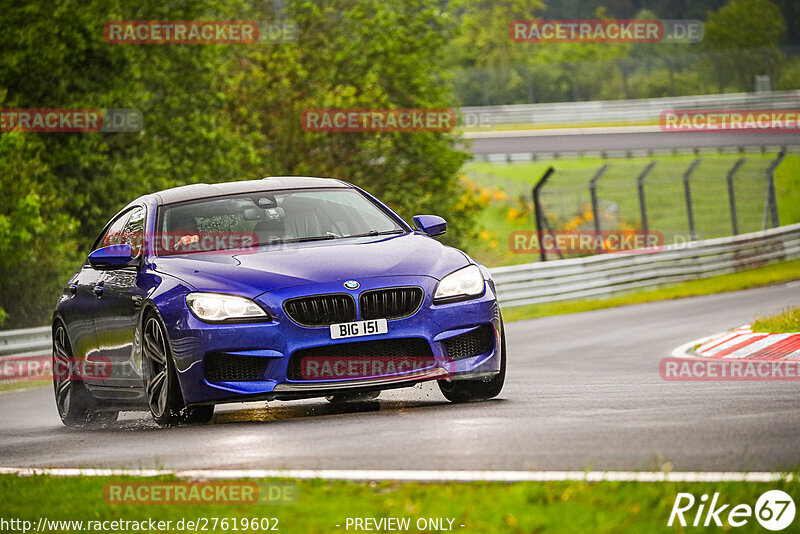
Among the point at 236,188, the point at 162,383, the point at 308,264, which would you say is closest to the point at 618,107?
the point at 236,188

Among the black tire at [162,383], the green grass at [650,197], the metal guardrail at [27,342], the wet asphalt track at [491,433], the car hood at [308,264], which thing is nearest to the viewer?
the wet asphalt track at [491,433]

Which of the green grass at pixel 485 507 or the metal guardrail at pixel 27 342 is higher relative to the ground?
the green grass at pixel 485 507

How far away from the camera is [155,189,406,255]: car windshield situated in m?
9.11

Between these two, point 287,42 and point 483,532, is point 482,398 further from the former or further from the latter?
point 287,42

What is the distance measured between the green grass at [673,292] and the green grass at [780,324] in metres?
8.84

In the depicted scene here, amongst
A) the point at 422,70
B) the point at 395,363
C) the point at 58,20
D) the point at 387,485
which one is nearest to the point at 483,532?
the point at 387,485

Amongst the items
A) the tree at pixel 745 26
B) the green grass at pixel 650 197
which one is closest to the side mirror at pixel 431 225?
the green grass at pixel 650 197

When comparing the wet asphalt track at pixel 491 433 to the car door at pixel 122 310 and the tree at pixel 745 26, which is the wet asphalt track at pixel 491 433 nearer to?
the car door at pixel 122 310

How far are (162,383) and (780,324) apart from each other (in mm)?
7945

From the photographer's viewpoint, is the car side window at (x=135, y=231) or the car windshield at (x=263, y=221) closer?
the car windshield at (x=263, y=221)

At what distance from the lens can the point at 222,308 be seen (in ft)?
26.8

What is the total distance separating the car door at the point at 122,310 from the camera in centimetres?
906

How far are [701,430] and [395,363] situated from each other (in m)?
2.15

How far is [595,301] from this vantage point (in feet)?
84.6
